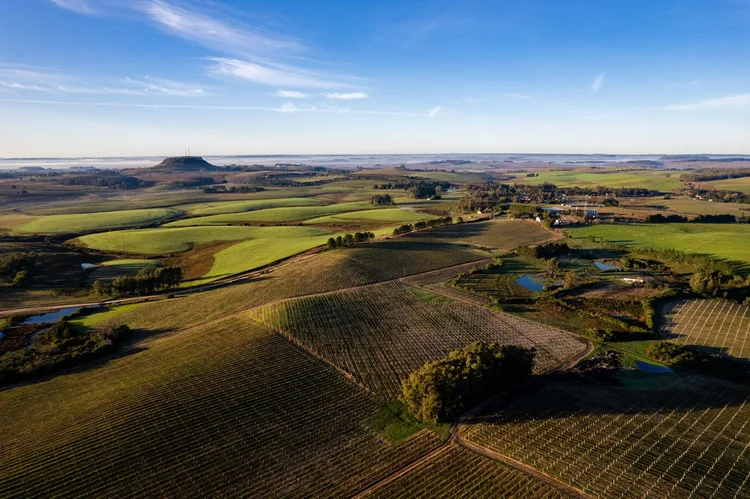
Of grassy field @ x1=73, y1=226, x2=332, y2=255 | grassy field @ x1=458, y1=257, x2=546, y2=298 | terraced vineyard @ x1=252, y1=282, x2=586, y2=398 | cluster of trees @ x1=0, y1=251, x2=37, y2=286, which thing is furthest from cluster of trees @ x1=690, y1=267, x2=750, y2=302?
cluster of trees @ x1=0, y1=251, x2=37, y2=286

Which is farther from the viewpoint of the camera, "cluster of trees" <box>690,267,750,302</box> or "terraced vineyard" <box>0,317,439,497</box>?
"cluster of trees" <box>690,267,750,302</box>

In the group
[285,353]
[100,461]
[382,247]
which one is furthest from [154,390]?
[382,247]

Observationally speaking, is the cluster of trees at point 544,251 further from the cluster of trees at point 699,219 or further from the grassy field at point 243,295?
the cluster of trees at point 699,219

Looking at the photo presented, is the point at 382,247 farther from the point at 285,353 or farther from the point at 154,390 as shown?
the point at 154,390

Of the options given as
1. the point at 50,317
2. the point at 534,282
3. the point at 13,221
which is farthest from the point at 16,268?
the point at 534,282

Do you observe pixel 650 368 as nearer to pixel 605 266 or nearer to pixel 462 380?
pixel 462 380

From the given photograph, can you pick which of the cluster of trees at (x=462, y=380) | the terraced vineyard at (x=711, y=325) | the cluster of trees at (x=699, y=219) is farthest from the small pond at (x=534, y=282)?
the cluster of trees at (x=699, y=219)

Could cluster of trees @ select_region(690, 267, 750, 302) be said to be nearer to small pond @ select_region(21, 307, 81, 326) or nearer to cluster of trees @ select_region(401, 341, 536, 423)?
cluster of trees @ select_region(401, 341, 536, 423)

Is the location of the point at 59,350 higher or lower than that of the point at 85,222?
lower
